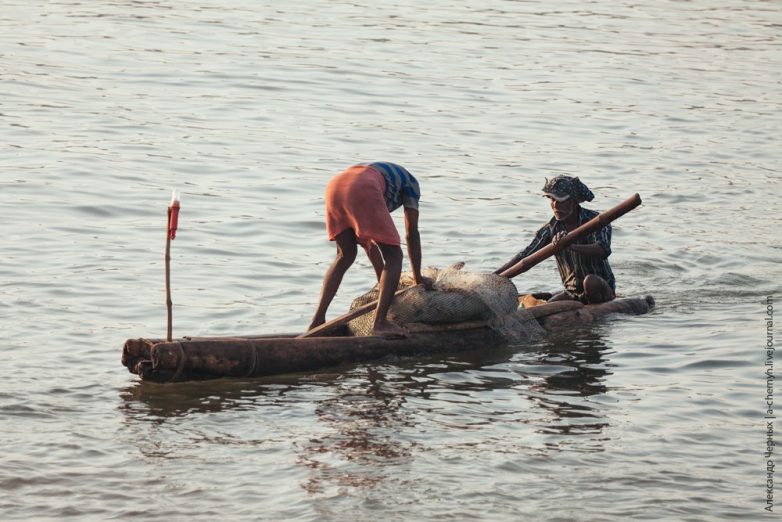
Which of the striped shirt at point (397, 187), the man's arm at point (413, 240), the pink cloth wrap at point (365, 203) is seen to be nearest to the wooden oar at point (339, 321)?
the man's arm at point (413, 240)

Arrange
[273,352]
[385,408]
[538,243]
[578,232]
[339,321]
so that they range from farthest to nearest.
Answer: [538,243] < [578,232] < [339,321] < [273,352] < [385,408]

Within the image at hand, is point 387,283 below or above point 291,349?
above

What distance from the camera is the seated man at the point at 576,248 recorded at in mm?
9305

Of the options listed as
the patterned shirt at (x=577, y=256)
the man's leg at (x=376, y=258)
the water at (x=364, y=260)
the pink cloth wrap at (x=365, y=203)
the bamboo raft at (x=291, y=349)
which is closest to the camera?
the water at (x=364, y=260)

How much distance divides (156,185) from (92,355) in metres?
5.39

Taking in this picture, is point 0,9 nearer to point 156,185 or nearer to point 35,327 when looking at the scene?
point 156,185

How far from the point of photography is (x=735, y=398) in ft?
26.8

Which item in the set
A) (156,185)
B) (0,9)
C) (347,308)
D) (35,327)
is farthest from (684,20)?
(35,327)

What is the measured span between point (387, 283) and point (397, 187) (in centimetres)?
59

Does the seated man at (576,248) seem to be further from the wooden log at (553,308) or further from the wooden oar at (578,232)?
the wooden log at (553,308)

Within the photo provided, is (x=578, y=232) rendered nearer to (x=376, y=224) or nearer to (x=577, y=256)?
(x=577, y=256)

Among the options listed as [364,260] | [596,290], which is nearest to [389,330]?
[596,290]

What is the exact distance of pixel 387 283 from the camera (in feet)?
26.8

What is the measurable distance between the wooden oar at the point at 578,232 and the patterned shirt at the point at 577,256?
183 mm
